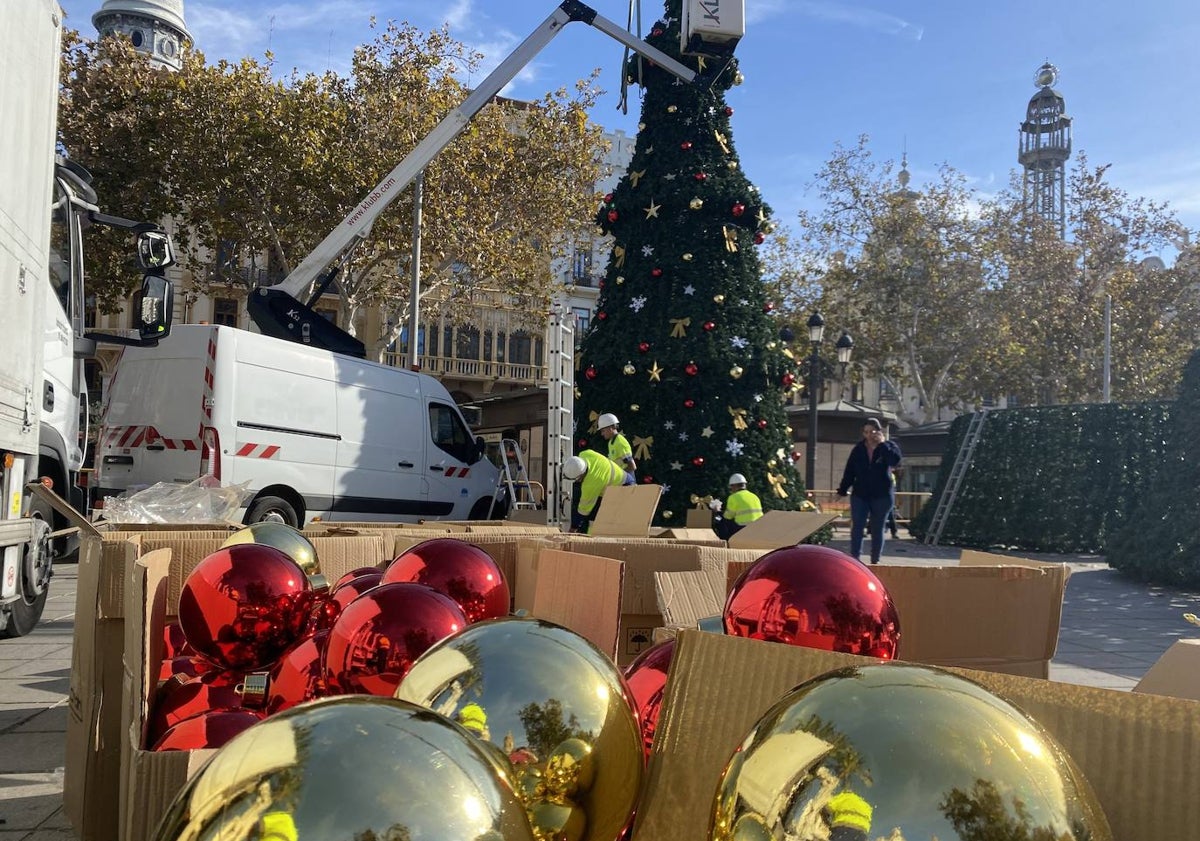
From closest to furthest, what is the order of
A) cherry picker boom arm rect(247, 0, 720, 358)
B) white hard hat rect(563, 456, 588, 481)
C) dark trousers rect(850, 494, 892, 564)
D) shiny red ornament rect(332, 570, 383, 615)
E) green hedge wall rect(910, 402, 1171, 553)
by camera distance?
shiny red ornament rect(332, 570, 383, 615)
white hard hat rect(563, 456, 588, 481)
dark trousers rect(850, 494, 892, 564)
cherry picker boom arm rect(247, 0, 720, 358)
green hedge wall rect(910, 402, 1171, 553)

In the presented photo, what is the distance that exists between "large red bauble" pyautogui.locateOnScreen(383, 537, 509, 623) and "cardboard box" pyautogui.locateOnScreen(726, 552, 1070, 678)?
2.31ft

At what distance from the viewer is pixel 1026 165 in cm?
10619

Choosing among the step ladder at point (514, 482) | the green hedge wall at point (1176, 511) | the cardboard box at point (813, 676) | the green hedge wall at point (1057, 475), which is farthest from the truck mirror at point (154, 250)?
the green hedge wall at point (1057, 475)

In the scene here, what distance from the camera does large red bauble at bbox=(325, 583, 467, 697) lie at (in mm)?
1895

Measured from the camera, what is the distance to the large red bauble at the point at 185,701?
2.14 metres

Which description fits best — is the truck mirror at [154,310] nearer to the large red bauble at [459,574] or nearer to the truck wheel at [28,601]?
the truck wheel at [28,601]

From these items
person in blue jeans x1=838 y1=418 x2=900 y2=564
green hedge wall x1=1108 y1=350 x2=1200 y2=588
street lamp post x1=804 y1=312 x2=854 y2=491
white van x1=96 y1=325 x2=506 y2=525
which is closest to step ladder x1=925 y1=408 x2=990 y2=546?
street lamp post x1=804 y1=312 x2=854 y2=491

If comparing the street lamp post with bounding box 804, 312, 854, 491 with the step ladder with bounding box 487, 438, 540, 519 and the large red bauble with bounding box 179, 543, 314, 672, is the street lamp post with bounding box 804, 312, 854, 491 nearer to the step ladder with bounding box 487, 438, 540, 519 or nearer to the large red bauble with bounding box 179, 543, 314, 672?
the step ladder with bounding box 487, 438, 540, 519

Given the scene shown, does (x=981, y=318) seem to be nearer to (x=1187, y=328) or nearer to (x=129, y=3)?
(x=1187, y=328)

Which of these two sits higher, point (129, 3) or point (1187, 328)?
point (129, 3)

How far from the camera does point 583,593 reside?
2.41 metres

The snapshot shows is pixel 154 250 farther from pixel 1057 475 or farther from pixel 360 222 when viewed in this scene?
pixel 1057 475

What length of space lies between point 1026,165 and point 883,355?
89530 mm

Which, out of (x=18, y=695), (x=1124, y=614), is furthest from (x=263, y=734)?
(x=1124, y=614)
